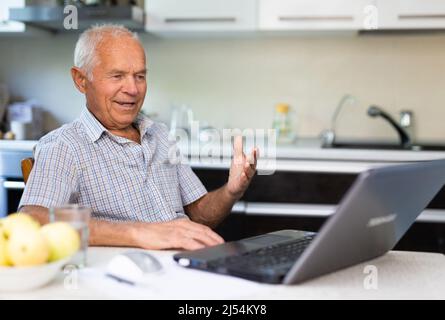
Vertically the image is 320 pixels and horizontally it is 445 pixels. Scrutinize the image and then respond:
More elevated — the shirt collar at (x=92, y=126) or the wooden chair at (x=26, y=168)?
Result: the shirt collar at (x=92, y=126)

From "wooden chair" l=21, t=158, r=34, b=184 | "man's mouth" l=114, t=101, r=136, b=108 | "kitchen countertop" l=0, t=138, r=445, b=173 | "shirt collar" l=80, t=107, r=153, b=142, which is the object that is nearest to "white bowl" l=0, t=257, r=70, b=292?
"wooden chair" l=21, t=158, r=34, b=184

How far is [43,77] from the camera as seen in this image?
3486 mm

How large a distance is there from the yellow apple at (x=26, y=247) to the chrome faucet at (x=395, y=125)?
2.38m

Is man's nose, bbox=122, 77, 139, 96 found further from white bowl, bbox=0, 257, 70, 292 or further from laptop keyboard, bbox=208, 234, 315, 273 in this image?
white bowl, bbox=0, 257, 70, 292

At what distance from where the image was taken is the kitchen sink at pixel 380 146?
9.51 ft

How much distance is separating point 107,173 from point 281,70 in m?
1.83

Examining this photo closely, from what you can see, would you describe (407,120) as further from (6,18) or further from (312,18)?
(6,18)

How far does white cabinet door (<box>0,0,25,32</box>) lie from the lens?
10.2 ft

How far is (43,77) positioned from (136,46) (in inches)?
73.2

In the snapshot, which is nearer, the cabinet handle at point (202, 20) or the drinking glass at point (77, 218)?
the drinking glass at point (77, 218)

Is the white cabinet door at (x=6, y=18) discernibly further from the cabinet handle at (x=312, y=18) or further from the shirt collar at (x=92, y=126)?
the shirt collar at (x=92, y=126)

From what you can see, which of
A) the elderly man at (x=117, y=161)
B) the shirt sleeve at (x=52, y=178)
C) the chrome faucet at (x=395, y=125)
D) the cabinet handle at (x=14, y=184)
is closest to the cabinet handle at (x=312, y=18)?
the chrome faucet at (x=395, y=125)

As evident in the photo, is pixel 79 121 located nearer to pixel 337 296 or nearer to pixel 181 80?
pixel 337 296

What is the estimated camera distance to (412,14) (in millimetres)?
2867
